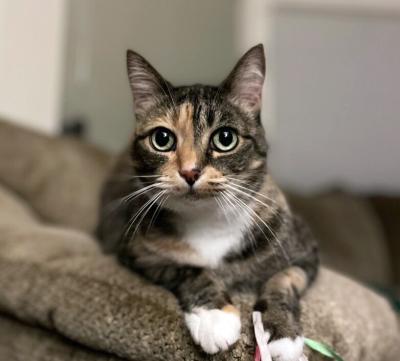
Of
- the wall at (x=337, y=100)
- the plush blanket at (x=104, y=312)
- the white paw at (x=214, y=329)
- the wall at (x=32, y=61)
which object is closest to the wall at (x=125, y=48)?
the wall at (x=32, y=61)

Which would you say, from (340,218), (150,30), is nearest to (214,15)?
(150,30)

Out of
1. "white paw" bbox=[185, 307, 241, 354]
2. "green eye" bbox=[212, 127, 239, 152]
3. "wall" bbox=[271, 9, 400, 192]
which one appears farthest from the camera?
"wall" bbox=[271, 9, 400, 192]

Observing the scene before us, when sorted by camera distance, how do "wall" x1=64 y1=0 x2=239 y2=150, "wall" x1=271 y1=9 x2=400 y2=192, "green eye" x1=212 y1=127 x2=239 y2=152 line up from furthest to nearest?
1. "wall" x1=271 y1=9 x2=400 y2=192
2. "wall" x1=64 y1=0 x2=239 y2=150
3. "green eye" x1=212 y1=127 x2=239 y2=152

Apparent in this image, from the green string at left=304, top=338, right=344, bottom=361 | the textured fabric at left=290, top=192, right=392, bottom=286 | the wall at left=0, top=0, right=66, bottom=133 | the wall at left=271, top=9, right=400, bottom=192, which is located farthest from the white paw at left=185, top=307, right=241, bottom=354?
the wall at left=271, top=9, right=400, bottom=192

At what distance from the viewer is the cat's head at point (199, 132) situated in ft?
2.83

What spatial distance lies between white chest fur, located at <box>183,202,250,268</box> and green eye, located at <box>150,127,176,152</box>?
141 mm

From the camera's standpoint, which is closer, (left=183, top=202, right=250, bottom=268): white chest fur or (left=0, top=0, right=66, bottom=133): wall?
(left=183, top=202, right=250, bottom=268): white chest fur

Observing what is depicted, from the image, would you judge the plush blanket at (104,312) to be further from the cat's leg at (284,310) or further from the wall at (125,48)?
the wall at (125,48)

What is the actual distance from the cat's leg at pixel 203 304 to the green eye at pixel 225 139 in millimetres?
241

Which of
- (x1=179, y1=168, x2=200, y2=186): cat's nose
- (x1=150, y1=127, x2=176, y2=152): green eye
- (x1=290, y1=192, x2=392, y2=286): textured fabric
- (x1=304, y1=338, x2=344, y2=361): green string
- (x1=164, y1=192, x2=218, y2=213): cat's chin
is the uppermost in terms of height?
(x1=150, y1=127, x2=176, y2=152): green eye

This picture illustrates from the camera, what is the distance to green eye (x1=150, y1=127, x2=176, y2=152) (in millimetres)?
918

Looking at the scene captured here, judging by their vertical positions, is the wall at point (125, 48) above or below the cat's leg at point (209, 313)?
above

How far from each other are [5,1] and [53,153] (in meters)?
0.79

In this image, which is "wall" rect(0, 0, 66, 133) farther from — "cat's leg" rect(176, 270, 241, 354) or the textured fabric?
"cat's leg" rect(176, 270, 241, 354)
